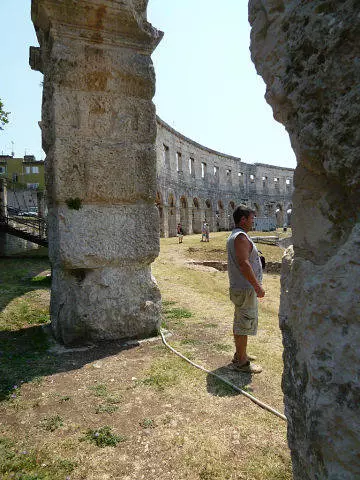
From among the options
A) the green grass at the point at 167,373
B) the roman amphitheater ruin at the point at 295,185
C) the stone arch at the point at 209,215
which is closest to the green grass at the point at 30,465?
the green grass at the point at 167,373

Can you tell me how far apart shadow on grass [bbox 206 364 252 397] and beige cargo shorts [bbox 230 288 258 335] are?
34 centimetres

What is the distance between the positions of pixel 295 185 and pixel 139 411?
6.49 ft

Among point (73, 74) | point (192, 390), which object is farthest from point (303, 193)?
point (73, 74)

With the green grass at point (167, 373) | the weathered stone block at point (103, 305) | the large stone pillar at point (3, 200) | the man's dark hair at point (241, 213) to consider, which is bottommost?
Answer: the green grass at point (167, 373)

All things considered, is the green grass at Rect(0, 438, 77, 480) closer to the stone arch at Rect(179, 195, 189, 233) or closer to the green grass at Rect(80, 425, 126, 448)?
the green grass at Rect(80, 425, 126, 448)

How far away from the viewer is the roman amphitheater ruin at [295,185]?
2.93ft

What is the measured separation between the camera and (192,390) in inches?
106

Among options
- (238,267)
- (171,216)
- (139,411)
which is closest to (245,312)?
(238,267)

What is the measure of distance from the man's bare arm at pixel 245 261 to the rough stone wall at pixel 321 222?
75.9 inches

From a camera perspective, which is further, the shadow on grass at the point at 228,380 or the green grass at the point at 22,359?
the green grass at the point at 22,359

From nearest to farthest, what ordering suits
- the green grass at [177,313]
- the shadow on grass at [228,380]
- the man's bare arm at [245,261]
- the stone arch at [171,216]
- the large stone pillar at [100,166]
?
the shadow on grass at [228,380], the man's bare arm at [245,261], the large stone pillar at [100,166], the green grass at [177,313], the stone arch at [171,216]

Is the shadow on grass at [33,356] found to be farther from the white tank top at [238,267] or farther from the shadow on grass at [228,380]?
the white tank top at [238,267]

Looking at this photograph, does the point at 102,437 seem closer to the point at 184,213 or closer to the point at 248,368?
the point at 248,368

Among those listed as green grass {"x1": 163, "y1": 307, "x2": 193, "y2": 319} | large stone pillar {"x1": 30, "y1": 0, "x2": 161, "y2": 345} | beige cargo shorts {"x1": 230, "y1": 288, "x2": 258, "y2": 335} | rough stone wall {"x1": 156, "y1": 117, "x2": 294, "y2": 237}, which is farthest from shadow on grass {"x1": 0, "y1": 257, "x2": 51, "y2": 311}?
rough stone wall {"x1": 156, "y1": 117, "x2": 294, "y2": 237}
